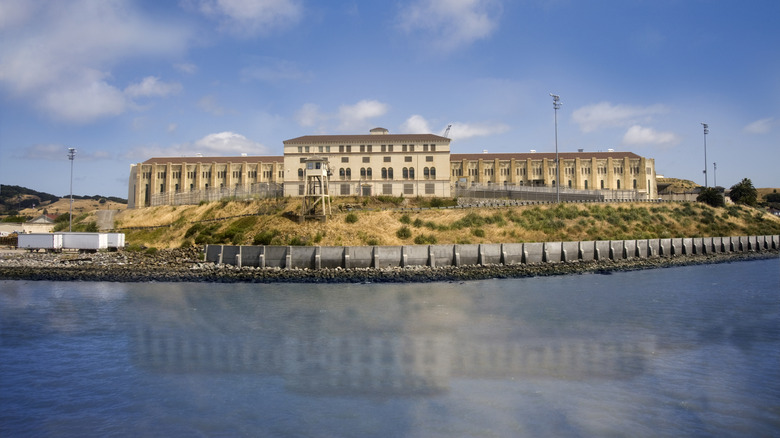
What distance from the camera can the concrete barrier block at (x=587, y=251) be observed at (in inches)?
1772

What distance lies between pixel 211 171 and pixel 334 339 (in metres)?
86.9

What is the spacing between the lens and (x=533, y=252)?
4300 centimetres

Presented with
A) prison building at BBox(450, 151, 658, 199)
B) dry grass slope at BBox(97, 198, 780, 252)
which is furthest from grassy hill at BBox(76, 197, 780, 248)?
prison building at BBox(450, 151, 658, 199)

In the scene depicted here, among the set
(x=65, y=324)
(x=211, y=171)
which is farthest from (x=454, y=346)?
(x=211, y=171)

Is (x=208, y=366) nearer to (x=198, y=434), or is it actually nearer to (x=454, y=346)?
(x=198, y=434)

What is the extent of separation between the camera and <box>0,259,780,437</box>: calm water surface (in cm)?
1086

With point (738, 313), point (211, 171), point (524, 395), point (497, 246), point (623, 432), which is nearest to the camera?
point (623, 432)

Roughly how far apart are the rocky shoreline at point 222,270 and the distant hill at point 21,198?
128505 millimetres

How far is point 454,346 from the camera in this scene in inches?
666

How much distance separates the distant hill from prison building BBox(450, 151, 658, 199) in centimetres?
13423

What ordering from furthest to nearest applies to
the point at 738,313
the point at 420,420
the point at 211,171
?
the point at 211,171, the point at 738,313, the point at 420,420

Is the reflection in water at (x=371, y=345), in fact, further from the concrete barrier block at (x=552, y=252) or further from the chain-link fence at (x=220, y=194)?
the chain-link fence at (x=220, y=194)

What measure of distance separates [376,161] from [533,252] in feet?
95.2

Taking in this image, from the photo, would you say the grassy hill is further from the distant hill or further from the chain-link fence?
the distant hill
